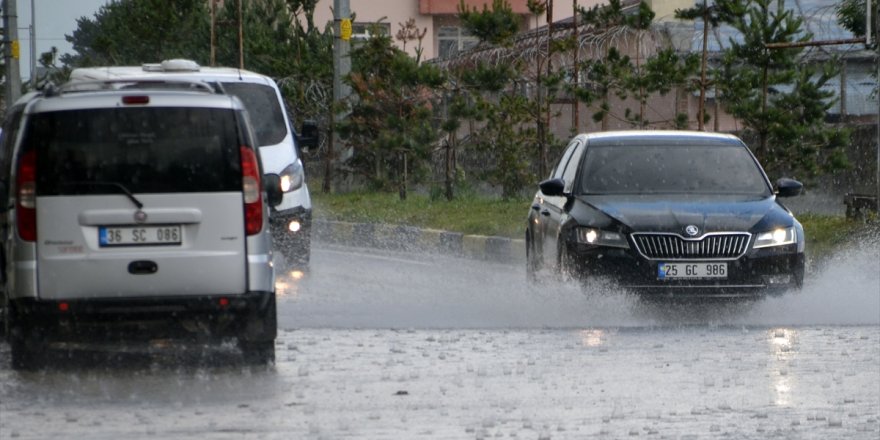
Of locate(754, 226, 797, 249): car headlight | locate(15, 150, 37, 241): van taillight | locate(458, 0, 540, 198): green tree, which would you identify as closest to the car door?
locate(754, 226, 797, 249): car headlight

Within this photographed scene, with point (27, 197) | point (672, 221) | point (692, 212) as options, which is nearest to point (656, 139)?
point (692, 212)

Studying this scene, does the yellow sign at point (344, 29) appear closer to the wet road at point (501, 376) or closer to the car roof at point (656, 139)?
the car roof at point (656, 139)

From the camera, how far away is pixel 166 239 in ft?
31.1

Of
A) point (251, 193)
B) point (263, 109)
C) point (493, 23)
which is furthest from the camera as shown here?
point (493, 23)

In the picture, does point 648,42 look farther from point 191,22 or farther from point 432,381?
point 432,381

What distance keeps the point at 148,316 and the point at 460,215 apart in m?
13.0

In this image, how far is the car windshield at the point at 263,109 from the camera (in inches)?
645

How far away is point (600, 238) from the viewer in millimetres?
12305

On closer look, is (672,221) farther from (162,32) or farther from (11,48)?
(162,32)

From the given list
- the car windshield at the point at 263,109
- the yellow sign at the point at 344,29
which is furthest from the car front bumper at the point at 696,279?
the yellow sign at the point at 344,29

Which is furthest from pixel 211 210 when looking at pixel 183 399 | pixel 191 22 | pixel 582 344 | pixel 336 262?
pixel 191 22

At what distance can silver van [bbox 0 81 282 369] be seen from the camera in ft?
30.7

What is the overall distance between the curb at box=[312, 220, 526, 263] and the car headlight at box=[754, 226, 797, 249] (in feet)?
20.4

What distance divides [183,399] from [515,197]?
56.2 ft
